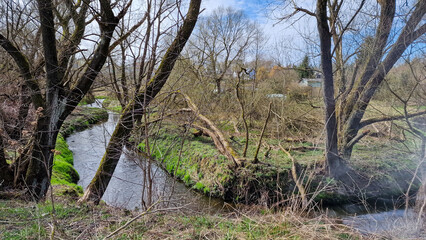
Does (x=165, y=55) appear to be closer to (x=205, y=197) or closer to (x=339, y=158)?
(x=205, y=197)

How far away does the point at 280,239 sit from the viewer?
115 inches

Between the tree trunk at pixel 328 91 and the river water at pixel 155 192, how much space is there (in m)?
1.59

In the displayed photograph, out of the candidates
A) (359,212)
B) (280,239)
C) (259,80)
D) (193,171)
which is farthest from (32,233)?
(259,80)

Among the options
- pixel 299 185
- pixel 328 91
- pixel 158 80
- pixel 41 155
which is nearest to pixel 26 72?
pixel 41 155

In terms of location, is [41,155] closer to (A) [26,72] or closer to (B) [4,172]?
(B) [4,172]

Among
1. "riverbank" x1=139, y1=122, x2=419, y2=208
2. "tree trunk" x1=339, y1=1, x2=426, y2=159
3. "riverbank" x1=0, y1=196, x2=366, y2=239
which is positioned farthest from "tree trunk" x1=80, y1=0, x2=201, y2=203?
"tree trunk" x1=339, y1=1, x2=426, y2=159

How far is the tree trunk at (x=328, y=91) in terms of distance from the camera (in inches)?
307

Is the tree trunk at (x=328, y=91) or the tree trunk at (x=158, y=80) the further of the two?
the tree trunk at (x=328, y=91)

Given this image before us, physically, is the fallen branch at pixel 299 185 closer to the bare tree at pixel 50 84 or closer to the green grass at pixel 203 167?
the green grass at pixel 203 167

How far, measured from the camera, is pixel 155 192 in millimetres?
4969

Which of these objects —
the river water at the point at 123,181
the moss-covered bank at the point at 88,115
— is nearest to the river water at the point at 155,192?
the river water at the point at 123,181

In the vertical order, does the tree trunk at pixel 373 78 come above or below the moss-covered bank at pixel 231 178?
above

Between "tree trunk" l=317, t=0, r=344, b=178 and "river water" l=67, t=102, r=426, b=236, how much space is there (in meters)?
1.59

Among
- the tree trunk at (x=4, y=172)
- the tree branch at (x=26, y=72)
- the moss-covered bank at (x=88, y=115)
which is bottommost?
the tree trunk at (x=4, y=172)
